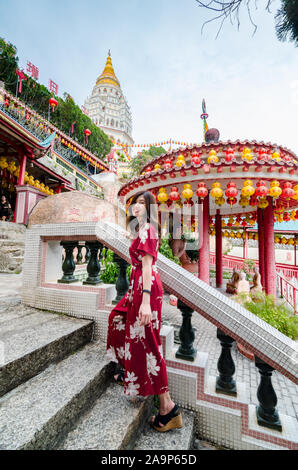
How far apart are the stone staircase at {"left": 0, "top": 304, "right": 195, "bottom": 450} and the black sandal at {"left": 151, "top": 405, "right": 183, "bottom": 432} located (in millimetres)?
48

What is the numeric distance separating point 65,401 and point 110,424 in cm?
36

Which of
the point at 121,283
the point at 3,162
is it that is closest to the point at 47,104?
the point at 3,162

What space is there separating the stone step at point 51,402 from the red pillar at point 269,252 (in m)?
5.43

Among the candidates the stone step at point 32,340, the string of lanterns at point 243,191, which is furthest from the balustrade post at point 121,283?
the string of lanterns at point 243,191

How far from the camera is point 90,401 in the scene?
166 cm

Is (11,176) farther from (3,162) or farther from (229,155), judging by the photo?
(229,155)

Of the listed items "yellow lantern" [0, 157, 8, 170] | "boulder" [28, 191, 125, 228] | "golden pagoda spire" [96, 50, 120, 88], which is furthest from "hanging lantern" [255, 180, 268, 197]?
"golden pagoda spire" [96, 50, 120, 88]

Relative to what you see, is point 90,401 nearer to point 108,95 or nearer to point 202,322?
point 202,322

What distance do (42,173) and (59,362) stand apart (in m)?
16.8

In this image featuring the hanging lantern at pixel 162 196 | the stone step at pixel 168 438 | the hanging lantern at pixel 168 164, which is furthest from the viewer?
the hanging lantern at pixel 168 164

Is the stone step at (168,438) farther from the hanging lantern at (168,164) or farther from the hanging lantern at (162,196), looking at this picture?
the hanging lantern at (168,164)

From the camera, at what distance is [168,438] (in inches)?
62.4

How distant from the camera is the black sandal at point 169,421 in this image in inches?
64.2
